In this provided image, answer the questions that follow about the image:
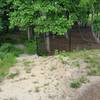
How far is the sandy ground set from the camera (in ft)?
31.4

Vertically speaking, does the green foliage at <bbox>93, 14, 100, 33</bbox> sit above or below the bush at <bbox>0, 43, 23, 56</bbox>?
above

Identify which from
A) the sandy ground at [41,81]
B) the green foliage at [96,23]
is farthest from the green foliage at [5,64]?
the green foliage at [96,23]

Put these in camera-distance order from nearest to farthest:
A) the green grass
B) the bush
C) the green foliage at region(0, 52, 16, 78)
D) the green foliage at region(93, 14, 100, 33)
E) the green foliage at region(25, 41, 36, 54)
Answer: the green grass → the green foliage at region(0, 52, 16, 78) → the bush → the green foliage at region(93, 14, 100, 33) → the green foliage at region(25, 41, 36, 54)

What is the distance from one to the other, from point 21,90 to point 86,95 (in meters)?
2.07

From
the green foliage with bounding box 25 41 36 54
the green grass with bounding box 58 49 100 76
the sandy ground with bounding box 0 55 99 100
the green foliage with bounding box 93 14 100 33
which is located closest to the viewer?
the sandy ground with bounding box 0 55 99 100

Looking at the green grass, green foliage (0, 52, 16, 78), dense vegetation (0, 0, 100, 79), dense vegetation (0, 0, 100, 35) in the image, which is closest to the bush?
dense vegetation (0, 0, 100, 79)

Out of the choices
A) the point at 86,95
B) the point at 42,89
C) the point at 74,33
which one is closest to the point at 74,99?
the point at 86,95

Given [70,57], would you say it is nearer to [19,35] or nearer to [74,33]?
[19,35]

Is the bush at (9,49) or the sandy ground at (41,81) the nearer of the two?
the sandy ground at (41,81)

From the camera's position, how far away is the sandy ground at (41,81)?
9.58m

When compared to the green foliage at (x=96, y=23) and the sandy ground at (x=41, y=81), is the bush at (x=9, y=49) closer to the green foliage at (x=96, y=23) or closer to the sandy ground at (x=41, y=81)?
the green foliage at (x=96, y=23)

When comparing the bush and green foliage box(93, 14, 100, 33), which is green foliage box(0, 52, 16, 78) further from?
green foliage box(93, 14, 100, 33)

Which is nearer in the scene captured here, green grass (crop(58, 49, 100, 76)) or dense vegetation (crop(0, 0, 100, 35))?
green grass (crop(58, 49, 100, 76))

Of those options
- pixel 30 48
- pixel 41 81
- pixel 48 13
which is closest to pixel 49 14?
pixel 48 13
